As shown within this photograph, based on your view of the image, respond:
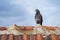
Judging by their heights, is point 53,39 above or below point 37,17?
below

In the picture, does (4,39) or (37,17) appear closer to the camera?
(4,39)

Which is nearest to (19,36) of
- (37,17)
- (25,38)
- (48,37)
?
(25,38)

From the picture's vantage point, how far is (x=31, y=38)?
16.9 ft

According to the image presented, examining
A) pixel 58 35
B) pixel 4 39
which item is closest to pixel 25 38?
pixel 4 39

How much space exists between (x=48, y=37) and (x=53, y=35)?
0.17 m

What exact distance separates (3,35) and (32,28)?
1394 millimetres

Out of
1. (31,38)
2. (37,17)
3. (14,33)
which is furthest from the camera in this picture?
(37,17)

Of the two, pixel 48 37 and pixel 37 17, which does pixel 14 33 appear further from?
A: pixel 37 17

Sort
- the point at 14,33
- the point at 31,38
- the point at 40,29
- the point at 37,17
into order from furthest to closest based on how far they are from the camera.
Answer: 1. the point at 37,17
2. the point at 40,29
3. the point at 14,33
4. the point at 31,38

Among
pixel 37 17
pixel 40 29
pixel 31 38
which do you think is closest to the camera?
pixel 31 38

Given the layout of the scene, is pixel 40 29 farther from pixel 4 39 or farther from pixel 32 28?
pixel 4 39

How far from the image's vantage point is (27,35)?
17.3 feet

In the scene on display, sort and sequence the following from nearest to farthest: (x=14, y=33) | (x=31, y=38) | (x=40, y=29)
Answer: (x=31, y=38) → (x=14, y=33) → (x=40, y=29)

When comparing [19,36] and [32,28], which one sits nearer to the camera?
[19,36]
